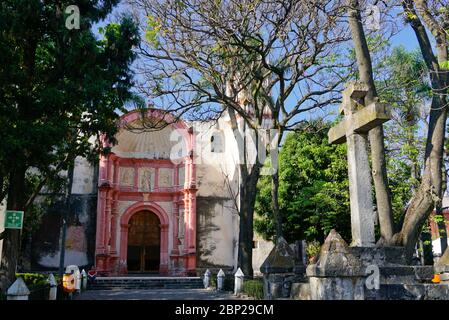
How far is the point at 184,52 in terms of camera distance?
11.9 m

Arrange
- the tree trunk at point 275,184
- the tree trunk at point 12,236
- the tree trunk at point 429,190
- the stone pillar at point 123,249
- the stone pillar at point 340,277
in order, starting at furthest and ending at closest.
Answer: the stone pillar at point 123,249, the tree trunk at point 275,184, the tree trunk at point 12,236, the tree trunk at point 429,190, the stone pillar at point 340,277

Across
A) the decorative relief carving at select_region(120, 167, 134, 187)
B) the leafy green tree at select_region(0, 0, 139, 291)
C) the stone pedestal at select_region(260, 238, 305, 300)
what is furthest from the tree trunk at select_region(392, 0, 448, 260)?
the decorative relief carving at select_region(120, 167, 134, 187)

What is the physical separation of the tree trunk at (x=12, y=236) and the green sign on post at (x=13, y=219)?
2.13 feet

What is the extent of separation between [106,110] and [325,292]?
6580mm

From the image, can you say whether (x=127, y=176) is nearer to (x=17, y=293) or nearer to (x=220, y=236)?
(x=220, y=236)

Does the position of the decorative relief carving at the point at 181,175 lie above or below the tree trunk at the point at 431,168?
above

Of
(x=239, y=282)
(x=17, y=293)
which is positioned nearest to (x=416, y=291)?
(x=17, y=293)

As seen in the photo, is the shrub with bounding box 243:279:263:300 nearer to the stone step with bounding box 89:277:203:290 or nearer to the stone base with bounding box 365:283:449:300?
the stone base with bounding box 365:283:449:300

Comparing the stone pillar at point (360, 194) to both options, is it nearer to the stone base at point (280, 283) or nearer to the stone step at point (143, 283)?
the stone base at point (280, 283)

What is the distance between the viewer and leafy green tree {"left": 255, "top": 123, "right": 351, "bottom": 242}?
16.9 m

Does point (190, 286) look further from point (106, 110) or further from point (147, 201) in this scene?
point (106, 110)

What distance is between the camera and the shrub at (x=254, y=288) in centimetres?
1128
